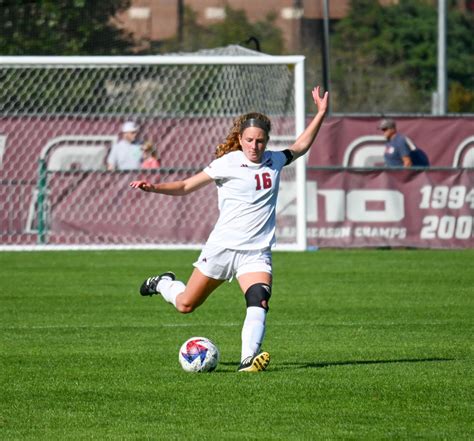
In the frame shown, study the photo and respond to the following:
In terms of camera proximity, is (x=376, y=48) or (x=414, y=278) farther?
(x=376, y=48)

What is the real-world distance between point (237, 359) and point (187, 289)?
659 mm

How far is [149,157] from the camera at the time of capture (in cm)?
2152

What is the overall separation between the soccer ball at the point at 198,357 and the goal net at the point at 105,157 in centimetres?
1084

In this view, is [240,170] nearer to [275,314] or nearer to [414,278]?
[275,314]

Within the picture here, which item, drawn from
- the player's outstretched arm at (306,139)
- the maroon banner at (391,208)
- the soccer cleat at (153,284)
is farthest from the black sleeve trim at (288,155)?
the maroon banner at (391,208)

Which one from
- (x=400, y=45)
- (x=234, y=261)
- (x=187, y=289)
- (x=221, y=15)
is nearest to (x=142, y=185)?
(x=234, y=261)

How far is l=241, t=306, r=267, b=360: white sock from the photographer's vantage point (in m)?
9.18

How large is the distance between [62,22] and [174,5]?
6.96 meters

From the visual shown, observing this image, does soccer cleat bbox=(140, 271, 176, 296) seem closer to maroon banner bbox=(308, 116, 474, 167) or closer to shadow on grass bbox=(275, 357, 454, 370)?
shadow on grass bbox=(275, 357, 454, 370)

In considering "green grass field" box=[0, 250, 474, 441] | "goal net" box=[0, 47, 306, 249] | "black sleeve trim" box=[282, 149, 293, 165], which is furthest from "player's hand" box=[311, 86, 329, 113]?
"goal net" box=[0, 47, 306, 249]

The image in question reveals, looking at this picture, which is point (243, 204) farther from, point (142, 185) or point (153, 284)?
point (153, 284)

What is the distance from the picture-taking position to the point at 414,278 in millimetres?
16328

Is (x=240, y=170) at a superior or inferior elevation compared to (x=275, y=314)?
superior

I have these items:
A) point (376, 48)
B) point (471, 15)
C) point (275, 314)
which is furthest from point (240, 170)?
point (471, 15)
